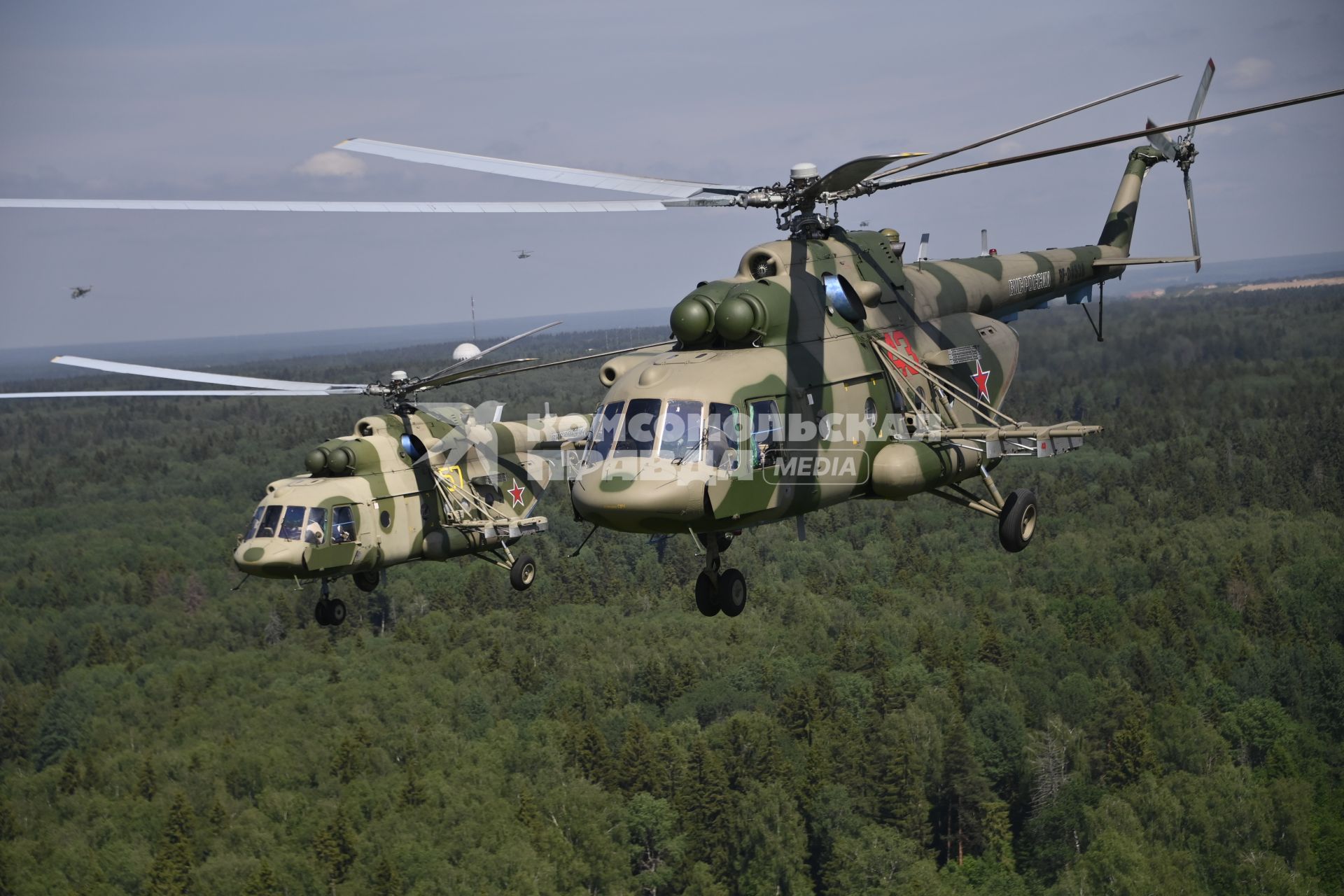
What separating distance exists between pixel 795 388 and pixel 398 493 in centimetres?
1507

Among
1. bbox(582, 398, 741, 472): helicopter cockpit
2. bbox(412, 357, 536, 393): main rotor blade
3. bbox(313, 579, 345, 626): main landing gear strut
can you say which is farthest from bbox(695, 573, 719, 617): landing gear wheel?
bbox(313, 579, 345, 626): main landing gear strut

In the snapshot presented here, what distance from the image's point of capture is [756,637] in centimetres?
12781

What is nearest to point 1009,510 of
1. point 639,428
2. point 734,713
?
point 639,428

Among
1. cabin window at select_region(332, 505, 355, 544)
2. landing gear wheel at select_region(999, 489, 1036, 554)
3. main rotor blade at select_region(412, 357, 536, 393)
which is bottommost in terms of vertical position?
cabin window at select_region(332, 505, 355, 544)

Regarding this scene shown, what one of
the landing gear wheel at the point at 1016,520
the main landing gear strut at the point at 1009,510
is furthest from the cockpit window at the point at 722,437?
the landing gear wheel at the point at 1016,520

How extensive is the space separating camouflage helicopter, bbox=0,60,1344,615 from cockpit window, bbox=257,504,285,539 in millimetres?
12161

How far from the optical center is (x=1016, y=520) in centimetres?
2195

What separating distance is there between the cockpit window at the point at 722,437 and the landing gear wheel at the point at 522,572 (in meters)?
14.8

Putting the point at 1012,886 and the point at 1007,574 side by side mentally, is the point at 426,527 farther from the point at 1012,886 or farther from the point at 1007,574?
the point at 1007,574

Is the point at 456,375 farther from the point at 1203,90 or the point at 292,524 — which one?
the point at 1203,90

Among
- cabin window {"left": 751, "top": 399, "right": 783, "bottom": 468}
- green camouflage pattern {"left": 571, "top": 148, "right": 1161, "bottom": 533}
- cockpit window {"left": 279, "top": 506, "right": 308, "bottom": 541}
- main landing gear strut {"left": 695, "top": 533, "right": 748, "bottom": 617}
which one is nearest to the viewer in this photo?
green camouflage pattern {"left": 571, "top": 148, "right": 1161, "bottom": 533}

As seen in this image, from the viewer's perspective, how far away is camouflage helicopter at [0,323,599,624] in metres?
30.8

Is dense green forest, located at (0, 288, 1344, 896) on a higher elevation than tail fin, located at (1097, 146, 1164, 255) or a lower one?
lower

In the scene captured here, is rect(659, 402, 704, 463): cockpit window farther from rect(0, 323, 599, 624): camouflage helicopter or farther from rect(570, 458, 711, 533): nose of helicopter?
rect(0, 323, 599, 624): camouflage helicopter
